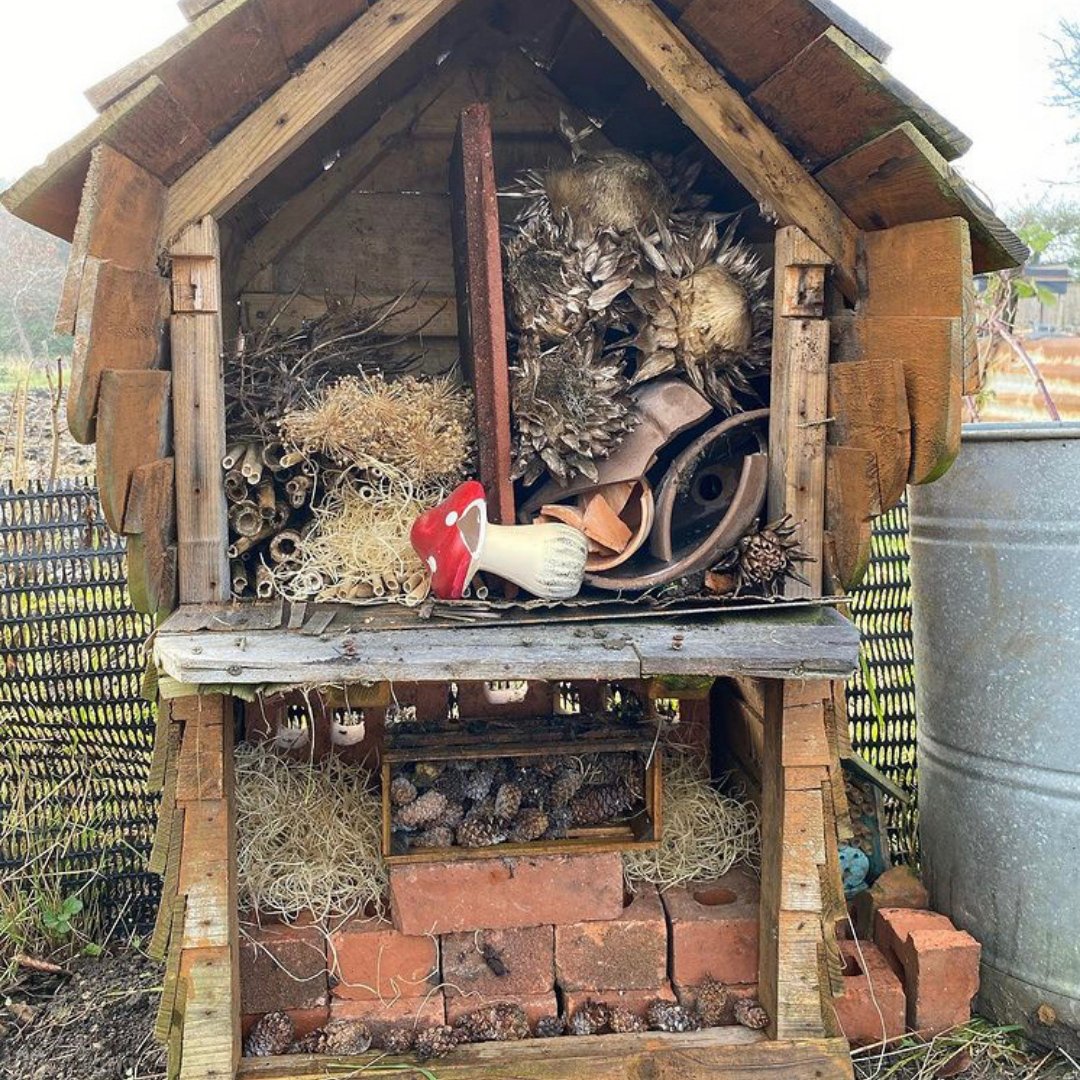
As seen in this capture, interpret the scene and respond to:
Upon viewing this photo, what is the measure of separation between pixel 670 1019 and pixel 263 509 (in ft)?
5.58

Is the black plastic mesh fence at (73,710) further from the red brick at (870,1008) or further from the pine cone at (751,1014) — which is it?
the red brick at (870,1008)

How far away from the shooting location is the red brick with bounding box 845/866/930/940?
10.8ft

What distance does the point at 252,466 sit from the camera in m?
2.46

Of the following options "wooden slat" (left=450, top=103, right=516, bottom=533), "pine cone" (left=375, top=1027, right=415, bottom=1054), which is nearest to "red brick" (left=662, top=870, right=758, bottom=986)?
"pine cone" (left=375, top=1027, right=415, bottom=1054)

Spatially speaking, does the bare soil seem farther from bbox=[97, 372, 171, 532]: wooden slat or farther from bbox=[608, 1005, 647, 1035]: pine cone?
bbox=[97, 372, 171, 532]: wooden slat

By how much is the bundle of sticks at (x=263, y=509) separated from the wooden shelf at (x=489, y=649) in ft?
0.82

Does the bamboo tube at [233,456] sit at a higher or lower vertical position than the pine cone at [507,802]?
higher

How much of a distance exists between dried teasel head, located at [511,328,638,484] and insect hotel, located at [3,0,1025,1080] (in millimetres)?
11

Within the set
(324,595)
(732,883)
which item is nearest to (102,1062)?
(324,595)

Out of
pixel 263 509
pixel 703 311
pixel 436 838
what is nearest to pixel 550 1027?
pixel 436 838

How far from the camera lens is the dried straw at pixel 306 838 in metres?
2.78

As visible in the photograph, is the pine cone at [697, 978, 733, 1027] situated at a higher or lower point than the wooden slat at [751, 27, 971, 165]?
lower

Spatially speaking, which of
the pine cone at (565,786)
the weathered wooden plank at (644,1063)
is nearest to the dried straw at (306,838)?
the weathered wooden plank at (644,1063)

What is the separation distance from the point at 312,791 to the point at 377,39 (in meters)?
2.01
